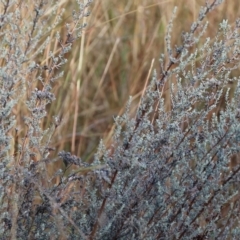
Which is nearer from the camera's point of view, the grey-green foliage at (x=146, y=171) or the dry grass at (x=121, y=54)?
the grey-green foliage at (x=146, y=171)

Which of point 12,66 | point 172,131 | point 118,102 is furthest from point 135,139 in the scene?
point 118,102

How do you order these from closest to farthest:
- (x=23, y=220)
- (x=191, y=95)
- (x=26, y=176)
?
(x=26, y=176)
(x=191, y=95)
(x=23, y=220)

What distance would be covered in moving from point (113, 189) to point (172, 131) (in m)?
0.21

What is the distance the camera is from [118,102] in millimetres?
3971

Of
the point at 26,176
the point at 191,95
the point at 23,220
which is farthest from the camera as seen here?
the point at 23,220

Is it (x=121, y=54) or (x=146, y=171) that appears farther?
(x=121, y=54)

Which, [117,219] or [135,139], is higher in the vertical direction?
[135,139]

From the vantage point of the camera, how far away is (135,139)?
1562mm

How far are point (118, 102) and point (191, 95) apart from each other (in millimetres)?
2361

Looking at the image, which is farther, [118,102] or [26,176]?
[118,102]

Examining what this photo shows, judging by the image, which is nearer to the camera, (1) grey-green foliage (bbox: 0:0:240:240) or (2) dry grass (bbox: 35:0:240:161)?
(1) grey-green foliage (bbox: 0:0:240:240)

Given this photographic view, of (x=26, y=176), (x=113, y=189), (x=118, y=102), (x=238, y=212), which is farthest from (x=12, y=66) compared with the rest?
(x=118, y=102)

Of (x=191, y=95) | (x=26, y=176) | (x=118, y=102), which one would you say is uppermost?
(x=191, y=95)

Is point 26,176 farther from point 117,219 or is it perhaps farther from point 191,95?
point 191,95
